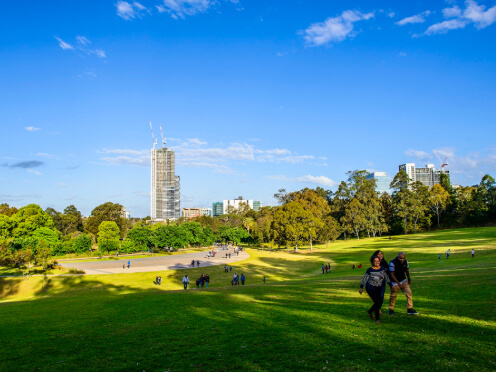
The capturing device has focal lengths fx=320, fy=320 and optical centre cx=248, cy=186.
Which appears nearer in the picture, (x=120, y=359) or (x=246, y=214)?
(x=120, y=359)

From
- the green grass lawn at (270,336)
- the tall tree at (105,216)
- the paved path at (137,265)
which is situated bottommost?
the paved path at (137,265)

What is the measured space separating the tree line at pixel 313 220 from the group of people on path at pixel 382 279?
71.5 meters

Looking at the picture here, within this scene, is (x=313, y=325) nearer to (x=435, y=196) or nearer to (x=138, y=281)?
(x=138, y=281)

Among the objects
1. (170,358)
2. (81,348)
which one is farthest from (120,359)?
(81,348)

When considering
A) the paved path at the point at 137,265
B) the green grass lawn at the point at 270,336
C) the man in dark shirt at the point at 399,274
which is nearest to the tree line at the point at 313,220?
the paved path at the point at 137,265

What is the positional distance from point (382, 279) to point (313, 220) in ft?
251

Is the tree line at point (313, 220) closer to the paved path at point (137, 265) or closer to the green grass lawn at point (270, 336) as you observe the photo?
the paved path at point (137, 265)

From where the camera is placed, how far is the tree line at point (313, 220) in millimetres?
80938

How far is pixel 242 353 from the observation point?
26.4 ft

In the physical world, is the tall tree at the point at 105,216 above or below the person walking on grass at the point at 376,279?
above

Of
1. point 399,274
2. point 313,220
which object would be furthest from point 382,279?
point 313,220

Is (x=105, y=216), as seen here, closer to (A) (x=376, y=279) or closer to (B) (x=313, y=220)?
(B) (x=313, y=220)

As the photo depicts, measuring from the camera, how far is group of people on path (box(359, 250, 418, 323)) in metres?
9.09

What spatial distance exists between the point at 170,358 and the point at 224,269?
146 ft
